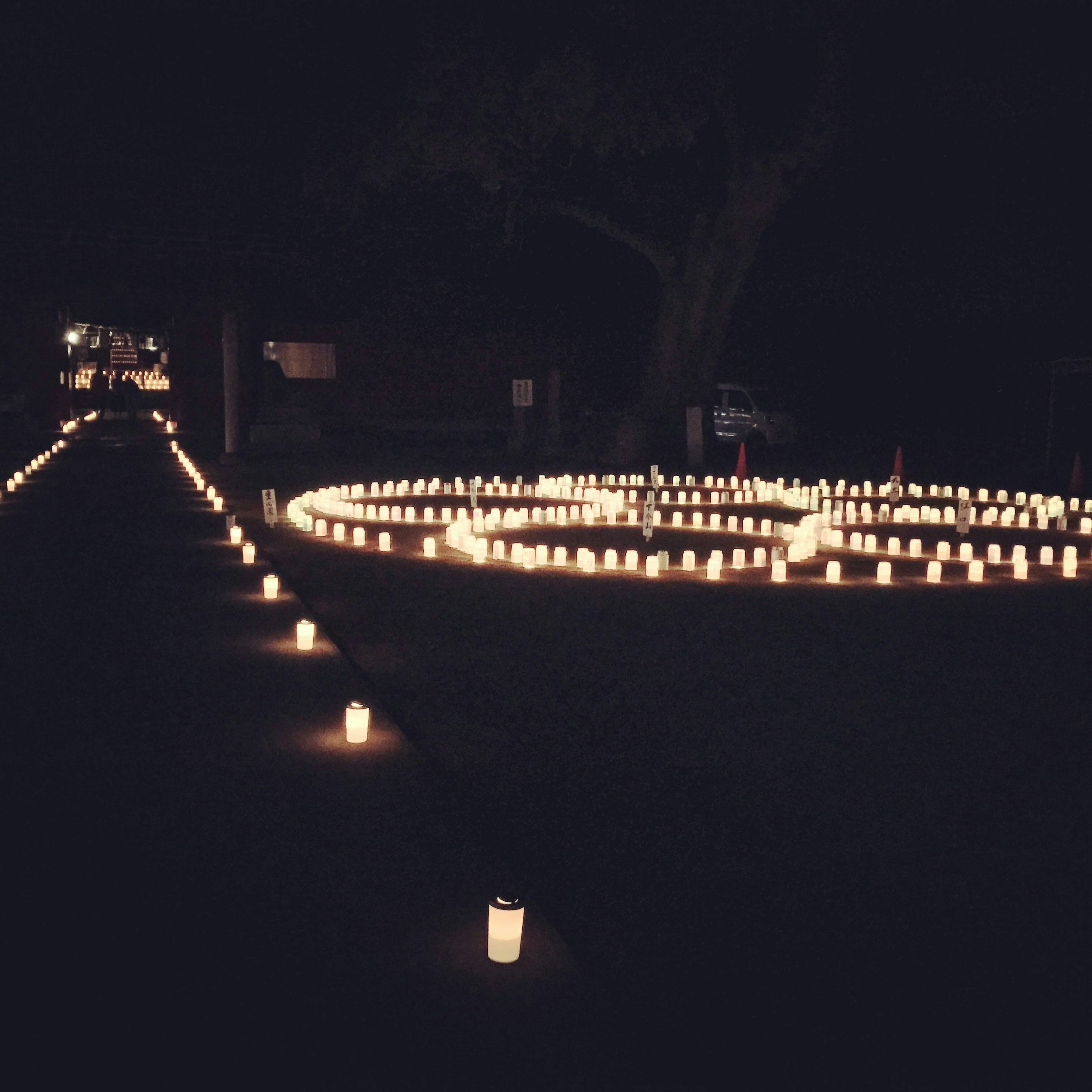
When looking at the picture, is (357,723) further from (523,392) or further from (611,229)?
(611,229)

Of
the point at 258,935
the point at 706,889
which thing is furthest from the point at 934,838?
the point at 258,935

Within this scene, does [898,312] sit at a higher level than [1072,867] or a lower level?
higher

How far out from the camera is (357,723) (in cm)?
553

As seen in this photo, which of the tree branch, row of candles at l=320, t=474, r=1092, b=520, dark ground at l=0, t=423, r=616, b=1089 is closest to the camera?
dark ground at l=0, t=423, r=616, b=1089

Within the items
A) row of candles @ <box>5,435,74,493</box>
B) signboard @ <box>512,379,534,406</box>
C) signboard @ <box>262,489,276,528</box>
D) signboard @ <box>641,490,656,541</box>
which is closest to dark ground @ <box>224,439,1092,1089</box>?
signboard @ <box>641,490,656,541</box>

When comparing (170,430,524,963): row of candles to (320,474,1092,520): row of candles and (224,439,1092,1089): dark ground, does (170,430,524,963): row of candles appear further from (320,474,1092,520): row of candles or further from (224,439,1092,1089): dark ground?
(320,474,1092,520): row of candles

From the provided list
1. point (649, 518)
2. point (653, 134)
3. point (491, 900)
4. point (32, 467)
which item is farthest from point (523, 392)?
point (491, 900)

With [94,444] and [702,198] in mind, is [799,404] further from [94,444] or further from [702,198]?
[94,444]

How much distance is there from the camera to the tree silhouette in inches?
854

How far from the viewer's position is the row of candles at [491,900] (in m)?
3.37

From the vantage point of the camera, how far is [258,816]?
460cm

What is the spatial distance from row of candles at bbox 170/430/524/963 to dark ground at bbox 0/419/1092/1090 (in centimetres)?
10

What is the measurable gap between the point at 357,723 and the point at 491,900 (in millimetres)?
2009

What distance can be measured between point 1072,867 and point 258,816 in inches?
108
